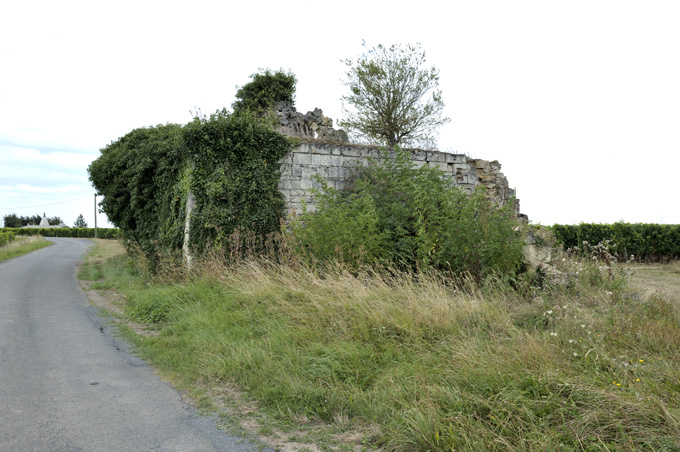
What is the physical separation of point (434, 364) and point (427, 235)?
4.31 metres

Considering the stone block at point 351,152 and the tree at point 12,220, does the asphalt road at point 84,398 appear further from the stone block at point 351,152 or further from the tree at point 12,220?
the tree at point 12,220

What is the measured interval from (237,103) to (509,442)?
2938 cm

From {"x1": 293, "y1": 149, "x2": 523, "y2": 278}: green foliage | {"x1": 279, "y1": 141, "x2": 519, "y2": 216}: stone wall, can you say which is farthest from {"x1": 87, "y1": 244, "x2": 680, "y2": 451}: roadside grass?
{"x1": 279, "y1": 141, "x2": 519, "y2": 216}: stone wall

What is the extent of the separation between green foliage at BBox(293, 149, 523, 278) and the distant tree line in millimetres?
91377

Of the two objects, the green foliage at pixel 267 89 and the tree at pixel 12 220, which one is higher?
the green foliage at pixel 267 89

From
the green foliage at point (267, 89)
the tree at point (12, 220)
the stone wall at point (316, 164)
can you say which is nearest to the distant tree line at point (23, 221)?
the tree at point (12, 220)

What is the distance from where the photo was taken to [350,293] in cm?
650

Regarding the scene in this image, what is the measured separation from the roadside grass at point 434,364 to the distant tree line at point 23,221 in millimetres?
92412

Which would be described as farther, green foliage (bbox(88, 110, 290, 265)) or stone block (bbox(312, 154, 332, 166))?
stone block (bbox(312, 154, 332, 166))

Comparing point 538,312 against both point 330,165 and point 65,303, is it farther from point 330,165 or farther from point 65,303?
point 65,303

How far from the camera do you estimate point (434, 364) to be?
4699 millimetres

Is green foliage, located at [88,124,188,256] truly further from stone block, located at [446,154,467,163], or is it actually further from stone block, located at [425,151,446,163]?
stone block, located at [446,154,467,163]

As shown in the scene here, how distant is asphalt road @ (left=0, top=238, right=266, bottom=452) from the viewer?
388cm

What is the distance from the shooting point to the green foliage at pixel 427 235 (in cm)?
836
